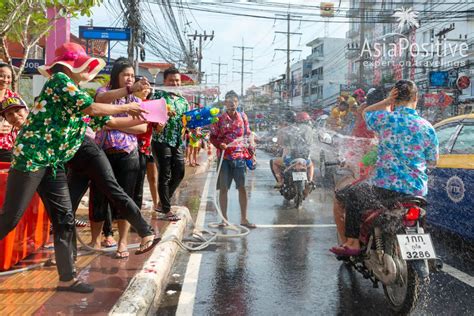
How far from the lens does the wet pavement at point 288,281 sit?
3.73 metres

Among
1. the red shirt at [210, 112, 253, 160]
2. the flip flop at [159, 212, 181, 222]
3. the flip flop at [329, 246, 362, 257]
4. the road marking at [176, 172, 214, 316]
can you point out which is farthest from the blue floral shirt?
the flip flop at [159, 212, 181, 222]

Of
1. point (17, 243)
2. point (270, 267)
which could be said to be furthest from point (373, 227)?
point (17, 243)

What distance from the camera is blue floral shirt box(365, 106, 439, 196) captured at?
12.0 ft

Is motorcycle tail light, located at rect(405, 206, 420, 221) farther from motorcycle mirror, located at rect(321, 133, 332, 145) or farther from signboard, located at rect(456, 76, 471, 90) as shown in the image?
signboard, located at rect(456, 76, 471, 90)

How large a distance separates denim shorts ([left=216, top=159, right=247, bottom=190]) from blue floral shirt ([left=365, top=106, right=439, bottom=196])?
3.02 metres

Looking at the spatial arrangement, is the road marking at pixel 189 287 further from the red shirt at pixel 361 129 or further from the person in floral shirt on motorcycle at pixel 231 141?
the red shirt at pixel 361 129

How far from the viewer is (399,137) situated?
3676 mm

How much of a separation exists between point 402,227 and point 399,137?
677mm

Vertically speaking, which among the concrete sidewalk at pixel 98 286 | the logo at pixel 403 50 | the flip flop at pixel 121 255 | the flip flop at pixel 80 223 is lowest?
the concrete sidewalk at pixel 98 286

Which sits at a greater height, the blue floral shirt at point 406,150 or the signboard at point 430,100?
the signboard at point 430,100

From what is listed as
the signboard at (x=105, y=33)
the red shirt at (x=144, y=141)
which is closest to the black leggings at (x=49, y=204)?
the red shirt at (x=144, y=141)

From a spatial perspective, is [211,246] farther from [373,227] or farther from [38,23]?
[38,23]

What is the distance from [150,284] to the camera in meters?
3.78

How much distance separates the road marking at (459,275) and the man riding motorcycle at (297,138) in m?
4.13
